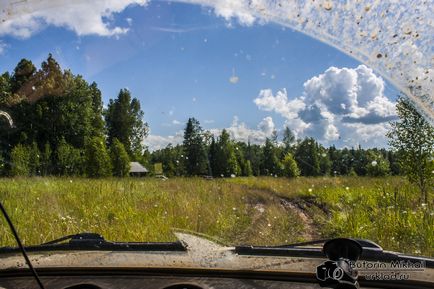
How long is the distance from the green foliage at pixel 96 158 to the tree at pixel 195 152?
0.29 metres

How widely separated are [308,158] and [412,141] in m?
0.36

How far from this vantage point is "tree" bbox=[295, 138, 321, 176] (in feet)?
5.30

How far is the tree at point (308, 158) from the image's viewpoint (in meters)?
1.61

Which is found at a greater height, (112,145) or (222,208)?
(112,145)

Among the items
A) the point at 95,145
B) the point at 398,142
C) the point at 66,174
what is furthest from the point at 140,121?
the point at 398,142

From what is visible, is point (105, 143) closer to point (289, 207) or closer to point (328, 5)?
point (289, 207)

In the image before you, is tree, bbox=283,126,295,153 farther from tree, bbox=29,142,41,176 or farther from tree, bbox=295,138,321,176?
tree, bbox=29,142,41,176

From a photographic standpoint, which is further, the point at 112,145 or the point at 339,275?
the point at 112,145

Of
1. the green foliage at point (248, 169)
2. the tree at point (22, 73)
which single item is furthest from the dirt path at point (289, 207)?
the tree at point (22, 73)

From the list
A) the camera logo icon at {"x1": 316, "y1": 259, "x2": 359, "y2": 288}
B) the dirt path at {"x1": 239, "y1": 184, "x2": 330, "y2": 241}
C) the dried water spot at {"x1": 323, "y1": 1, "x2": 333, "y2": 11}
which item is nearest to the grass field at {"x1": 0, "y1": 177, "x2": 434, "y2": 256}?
the dirt path at {"x1": 239, "y1": 184, "x2": 330, "y2": 241}

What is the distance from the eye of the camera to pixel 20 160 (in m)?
1.73

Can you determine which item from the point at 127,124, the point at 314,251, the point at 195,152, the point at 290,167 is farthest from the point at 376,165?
the point at 127,124

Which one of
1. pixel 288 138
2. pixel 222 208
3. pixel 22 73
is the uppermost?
pixel 22 73

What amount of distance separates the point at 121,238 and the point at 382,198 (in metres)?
1.03
